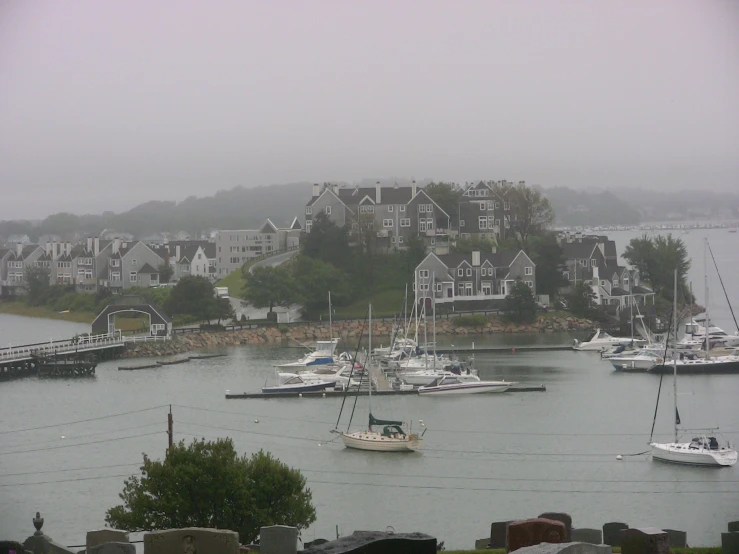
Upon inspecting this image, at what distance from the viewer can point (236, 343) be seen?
21.8m

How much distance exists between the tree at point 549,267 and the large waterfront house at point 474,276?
0.86 feet

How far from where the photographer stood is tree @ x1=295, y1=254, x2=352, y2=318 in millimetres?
24141

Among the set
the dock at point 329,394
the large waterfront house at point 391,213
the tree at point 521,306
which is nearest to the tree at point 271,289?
the tree at point 521,306

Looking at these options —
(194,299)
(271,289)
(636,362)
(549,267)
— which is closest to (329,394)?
(636,362)

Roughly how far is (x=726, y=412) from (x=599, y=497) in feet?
15.4

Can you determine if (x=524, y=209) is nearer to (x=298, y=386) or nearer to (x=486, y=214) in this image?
(x=486, y=214)

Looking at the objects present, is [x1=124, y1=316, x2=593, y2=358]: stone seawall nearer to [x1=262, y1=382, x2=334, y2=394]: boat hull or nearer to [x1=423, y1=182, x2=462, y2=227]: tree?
[x1=262, y1=382, x2=334, y2=394]: boat hull

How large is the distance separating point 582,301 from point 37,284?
1494cm

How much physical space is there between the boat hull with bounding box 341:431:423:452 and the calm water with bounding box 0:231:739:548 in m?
0.13

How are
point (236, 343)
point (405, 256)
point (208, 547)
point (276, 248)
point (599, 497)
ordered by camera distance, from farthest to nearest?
point (276, 248)
point (405, 256)
point (236, 343)
point (599, 497)
point (208, 547)

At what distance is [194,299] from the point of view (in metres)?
23.7

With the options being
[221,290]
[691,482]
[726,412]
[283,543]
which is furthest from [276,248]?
[283,543]

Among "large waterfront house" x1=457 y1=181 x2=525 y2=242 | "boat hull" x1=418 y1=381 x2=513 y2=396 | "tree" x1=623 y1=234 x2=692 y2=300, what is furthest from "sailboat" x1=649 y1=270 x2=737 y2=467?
"large waterfront house" x1=457 y1=181 x2=525 y2=242

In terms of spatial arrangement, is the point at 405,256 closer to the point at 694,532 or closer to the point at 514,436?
the point at 514,436
